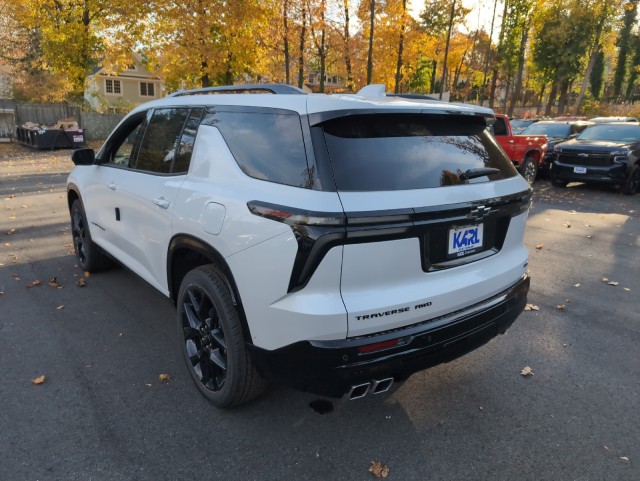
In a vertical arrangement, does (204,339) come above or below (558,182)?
above

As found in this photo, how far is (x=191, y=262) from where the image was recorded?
125 inches

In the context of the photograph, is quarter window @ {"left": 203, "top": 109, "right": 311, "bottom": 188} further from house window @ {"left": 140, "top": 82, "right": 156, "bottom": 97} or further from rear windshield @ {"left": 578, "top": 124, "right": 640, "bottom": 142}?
house window @ {"left": 140, "top": 82, "right": 156, "bottom": 97}

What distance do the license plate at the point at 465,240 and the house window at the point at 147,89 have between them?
53505 mm

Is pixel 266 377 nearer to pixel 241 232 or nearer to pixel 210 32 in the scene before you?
pixel 241 232

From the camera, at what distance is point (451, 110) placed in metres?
2.72

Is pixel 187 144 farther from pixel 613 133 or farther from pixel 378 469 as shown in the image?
pixel 613 133

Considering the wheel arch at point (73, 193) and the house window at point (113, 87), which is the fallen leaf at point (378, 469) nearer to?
the wheel arch at point (73, 193)

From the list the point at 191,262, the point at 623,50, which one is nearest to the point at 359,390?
the point at 191,262

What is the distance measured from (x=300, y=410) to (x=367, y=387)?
2.58 feet

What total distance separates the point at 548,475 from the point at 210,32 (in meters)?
16.9

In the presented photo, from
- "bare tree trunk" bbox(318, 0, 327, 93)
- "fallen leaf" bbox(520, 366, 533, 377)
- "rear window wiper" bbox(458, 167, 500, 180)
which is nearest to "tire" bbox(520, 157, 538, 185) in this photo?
"fallen leaf" bbox(520, 366, 533, 377)

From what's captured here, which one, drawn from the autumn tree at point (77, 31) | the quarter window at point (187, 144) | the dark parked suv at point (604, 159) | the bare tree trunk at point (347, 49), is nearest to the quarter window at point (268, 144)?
the quarter window at point (187, 144)

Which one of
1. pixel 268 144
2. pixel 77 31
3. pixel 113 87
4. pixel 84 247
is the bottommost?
pixel 84 247

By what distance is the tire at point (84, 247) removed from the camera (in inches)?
198
